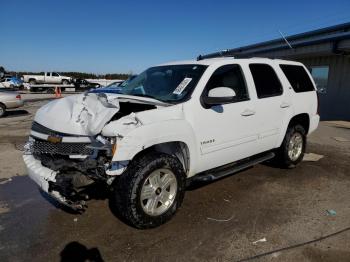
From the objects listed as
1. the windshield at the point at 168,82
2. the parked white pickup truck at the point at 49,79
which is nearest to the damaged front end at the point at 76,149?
the windshield at the point at 168,82

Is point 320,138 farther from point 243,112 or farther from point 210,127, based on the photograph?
point 210,127

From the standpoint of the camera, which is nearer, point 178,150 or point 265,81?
point 178,150

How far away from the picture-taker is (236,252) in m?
3.38

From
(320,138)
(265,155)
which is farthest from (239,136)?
(320,138)

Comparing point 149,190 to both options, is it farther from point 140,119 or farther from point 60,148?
point 60,148

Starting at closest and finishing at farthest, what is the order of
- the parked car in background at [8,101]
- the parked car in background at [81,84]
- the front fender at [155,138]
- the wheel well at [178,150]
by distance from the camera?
the front fender at [155,138]
the wheel well at [178,150]
the parked car in background at [8,101]
the parked car in background at [81,84]

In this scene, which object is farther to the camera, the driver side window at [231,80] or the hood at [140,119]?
the driver side window at [231,80]

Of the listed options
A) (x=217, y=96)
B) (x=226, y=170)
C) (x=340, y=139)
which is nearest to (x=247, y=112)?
(x=217, y=96)

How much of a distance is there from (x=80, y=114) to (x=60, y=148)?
1.45 feet

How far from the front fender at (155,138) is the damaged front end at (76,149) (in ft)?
0.27

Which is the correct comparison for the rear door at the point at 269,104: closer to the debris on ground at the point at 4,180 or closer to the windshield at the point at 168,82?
the windshield at the point at 168,82

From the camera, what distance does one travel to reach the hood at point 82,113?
3634mm

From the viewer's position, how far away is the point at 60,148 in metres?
3.74

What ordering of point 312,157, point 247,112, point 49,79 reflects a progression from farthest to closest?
point 49,79 → point 312,157 → point 247,112
